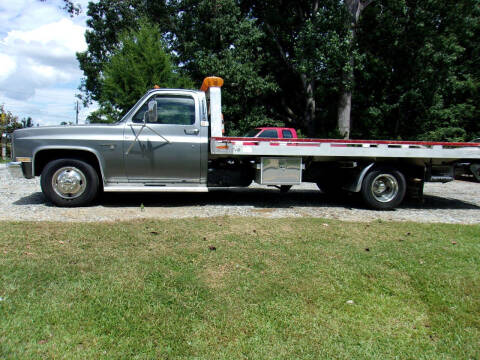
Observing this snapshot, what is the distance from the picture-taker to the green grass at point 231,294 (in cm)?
242

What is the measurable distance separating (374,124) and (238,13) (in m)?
9.32

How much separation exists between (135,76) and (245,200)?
9.34 metres

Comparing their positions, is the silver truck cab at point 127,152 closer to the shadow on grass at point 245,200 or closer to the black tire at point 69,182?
the black tire at point 69,182

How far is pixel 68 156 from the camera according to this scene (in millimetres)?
6305

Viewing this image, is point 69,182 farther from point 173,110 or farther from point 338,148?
point 338,148

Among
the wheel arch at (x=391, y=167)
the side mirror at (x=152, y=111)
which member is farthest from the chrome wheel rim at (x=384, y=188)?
the side mirror at (x=152, y=111)

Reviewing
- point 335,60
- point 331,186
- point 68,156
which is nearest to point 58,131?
point 68,156

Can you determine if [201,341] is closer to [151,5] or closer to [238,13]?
[238,13]

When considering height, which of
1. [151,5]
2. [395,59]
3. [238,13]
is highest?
[151,5]

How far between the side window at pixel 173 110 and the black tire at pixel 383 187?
Result: 360 cm

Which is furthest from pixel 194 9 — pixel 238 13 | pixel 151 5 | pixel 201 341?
pixel 201 341

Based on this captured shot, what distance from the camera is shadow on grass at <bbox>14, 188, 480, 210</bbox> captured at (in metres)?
6.89

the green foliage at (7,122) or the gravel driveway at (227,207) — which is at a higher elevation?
the green foliage at (7,122)

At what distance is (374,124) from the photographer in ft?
63.7
